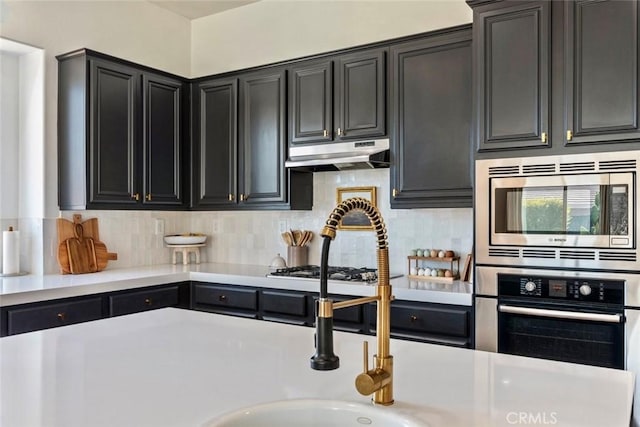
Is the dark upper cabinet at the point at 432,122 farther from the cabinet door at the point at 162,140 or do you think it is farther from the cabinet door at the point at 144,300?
the cabinet door at the point at 162,140

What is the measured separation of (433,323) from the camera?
9.17 feet

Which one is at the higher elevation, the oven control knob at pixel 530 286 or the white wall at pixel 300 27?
the white wall at pixel 300 27

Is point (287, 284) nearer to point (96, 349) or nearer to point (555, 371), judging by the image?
point (96, 349)

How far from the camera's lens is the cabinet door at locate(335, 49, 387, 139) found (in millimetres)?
3328

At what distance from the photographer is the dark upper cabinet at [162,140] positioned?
152 inches

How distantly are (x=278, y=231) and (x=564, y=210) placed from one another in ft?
7.56

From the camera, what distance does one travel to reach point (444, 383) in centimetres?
122

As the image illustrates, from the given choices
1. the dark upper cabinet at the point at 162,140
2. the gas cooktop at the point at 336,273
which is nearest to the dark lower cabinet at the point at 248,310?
the gas cooktop at the point at 336,273

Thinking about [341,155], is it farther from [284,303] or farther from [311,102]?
[284,303]

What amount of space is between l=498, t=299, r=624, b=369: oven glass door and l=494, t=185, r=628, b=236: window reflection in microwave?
14.9 inches

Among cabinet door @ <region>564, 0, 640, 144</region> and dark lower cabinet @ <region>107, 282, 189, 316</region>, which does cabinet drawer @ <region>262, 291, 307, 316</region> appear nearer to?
dark lower cabinet @ <region>107, 282, 189, 316</region>

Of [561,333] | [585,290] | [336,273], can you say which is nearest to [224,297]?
[336,273]

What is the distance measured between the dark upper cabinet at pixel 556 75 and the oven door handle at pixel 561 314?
2.55ft

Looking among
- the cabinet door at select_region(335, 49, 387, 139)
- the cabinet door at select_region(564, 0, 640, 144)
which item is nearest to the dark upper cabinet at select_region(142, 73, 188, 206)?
the cabinet door at select_region(335, 49, 387, 139)
